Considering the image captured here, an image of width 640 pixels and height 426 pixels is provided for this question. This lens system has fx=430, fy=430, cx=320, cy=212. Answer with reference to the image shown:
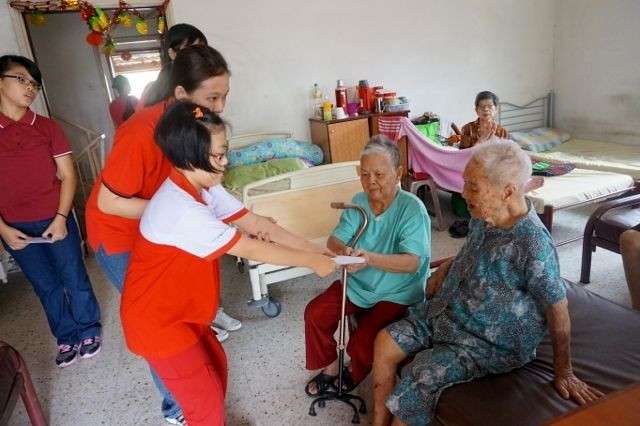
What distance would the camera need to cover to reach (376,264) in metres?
1.63

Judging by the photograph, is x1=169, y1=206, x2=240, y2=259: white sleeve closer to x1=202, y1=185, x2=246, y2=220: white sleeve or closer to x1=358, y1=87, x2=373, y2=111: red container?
x1=202, y1=185, x2=246, y2=220: white sleeve

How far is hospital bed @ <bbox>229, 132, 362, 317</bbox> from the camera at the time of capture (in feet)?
8.14

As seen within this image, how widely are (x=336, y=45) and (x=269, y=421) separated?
3.50 metres

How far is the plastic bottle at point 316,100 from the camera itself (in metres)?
4.20

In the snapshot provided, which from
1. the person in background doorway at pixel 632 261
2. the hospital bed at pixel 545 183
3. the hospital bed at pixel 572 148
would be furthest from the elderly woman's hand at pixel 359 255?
the hospital bed at pixel 572 148

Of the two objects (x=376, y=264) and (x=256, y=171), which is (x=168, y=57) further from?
(x=256, y=171)

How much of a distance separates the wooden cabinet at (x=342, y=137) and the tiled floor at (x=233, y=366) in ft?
4.24

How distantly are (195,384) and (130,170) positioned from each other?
0.73m

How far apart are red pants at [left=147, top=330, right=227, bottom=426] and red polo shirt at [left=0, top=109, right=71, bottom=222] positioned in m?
1.37

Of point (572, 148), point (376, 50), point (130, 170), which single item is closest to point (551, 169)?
point (572, 148)

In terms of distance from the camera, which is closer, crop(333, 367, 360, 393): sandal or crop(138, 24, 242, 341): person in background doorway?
crop(138, 24, 242, 341): person in background doorway

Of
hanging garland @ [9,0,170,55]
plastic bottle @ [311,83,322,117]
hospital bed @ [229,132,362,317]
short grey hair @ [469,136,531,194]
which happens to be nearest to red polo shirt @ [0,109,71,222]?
hospital bed @ [229,132,362,317]

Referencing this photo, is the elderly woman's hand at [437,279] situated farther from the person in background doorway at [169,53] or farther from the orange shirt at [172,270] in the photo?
the person in background doorway at [169,53]

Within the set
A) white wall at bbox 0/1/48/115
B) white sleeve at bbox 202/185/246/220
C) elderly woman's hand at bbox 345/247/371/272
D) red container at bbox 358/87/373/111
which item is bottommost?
elderly woman's hand at bbox 345/247/371/272
